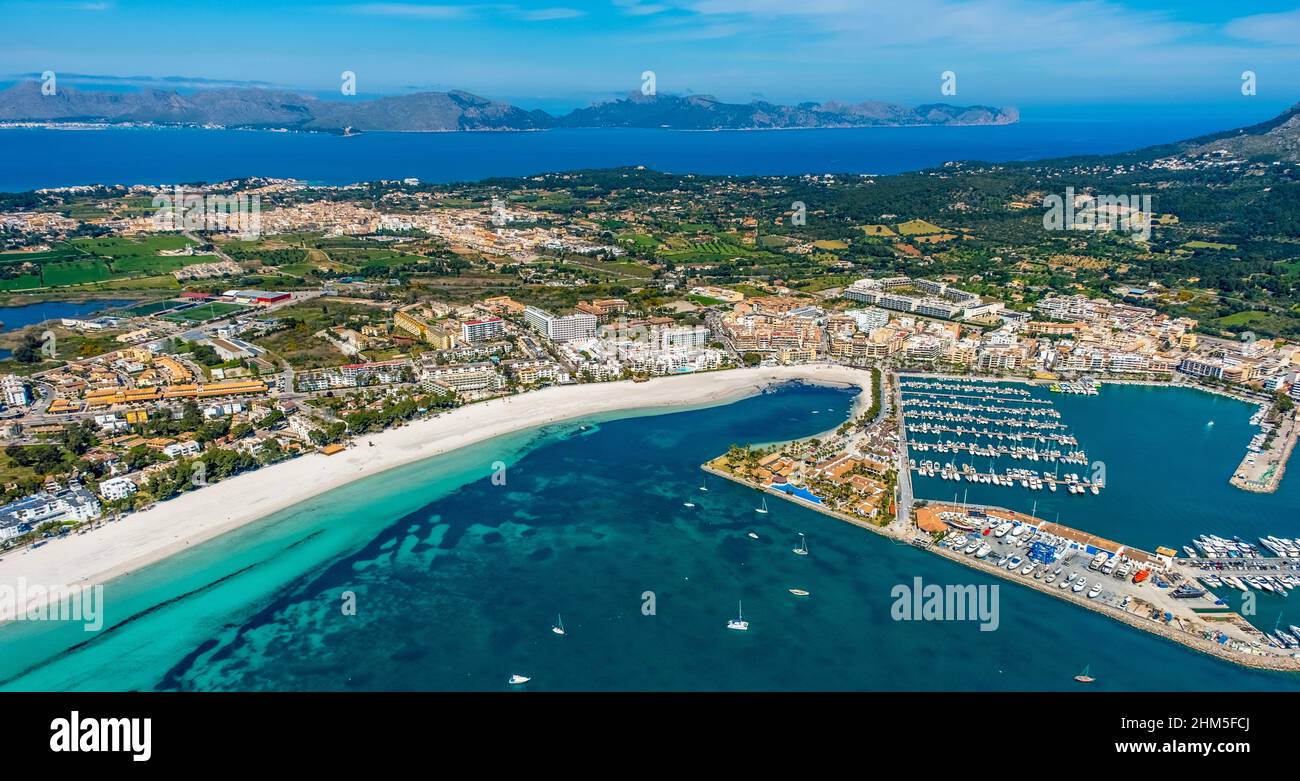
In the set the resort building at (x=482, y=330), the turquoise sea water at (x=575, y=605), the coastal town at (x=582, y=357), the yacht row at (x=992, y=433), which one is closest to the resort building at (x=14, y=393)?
the coastal town at (x=582, y=357)

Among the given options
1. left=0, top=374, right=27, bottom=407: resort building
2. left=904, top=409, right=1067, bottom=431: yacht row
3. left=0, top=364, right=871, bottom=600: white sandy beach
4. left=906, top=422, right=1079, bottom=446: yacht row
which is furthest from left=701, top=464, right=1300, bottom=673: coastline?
left=0, top=374, right=27, bottom=407: resort building

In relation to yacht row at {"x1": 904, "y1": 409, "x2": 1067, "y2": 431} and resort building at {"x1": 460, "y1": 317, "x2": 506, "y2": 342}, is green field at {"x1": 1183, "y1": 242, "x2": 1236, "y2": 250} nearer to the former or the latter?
yacht row at {"x1": 904, "y1": 409, "x2": 1067, "y2": 431}

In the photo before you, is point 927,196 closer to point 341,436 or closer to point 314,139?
point 341,436

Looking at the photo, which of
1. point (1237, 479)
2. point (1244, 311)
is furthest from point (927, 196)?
point (1237, 479)

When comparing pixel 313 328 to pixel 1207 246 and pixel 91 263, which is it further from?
pixel 1207 246

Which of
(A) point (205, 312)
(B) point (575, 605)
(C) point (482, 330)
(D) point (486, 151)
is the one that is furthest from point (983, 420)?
(D) point (486, 151)
